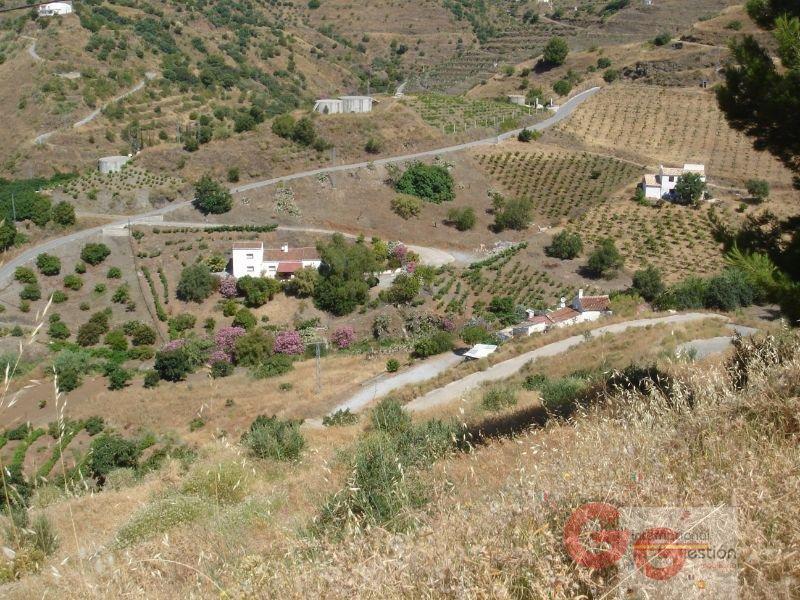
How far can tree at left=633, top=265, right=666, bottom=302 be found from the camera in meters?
29.4

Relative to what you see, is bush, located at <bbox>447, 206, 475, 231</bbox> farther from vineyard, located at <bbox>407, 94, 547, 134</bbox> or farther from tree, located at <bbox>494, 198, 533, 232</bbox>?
vineyard, located at <bbox>407, 94, 547, 134</bbox>

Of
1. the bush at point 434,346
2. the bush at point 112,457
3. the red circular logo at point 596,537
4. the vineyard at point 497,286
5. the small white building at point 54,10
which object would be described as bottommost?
the vineyard at point 497,286

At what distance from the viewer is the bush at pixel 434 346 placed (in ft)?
85.1

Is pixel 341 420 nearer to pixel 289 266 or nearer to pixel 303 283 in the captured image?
pixel 303 283

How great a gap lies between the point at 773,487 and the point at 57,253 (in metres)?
35.3

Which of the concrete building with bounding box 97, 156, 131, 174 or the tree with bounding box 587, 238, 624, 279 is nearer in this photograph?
the tree with bounding box 587, 238, 624, 279

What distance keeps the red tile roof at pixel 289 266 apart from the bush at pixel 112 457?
15867 millimetres

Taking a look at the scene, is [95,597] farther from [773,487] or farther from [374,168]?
[374,168]

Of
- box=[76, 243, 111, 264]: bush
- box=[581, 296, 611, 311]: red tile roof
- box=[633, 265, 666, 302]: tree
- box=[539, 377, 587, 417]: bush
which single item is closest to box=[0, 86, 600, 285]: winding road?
box=[76, 243, 111, 264]: bush

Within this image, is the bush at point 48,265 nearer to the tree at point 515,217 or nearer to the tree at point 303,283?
the tree at point 303,283

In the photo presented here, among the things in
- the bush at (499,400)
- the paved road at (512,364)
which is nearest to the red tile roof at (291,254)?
the paved road at (512,364)

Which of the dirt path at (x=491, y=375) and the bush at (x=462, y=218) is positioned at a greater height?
the dirt path at (x=491, y=375)

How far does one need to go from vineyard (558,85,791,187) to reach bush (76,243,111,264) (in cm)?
2991

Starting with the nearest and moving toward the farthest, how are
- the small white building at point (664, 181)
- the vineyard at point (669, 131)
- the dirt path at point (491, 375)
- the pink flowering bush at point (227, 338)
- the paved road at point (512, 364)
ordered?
the paved road at point (512, 364) < the dirt path at point (491, 375) < the pink flowering bush at point (227, 338) < the small white building at point (664, 181) < the vineyard at point (669, 131)
